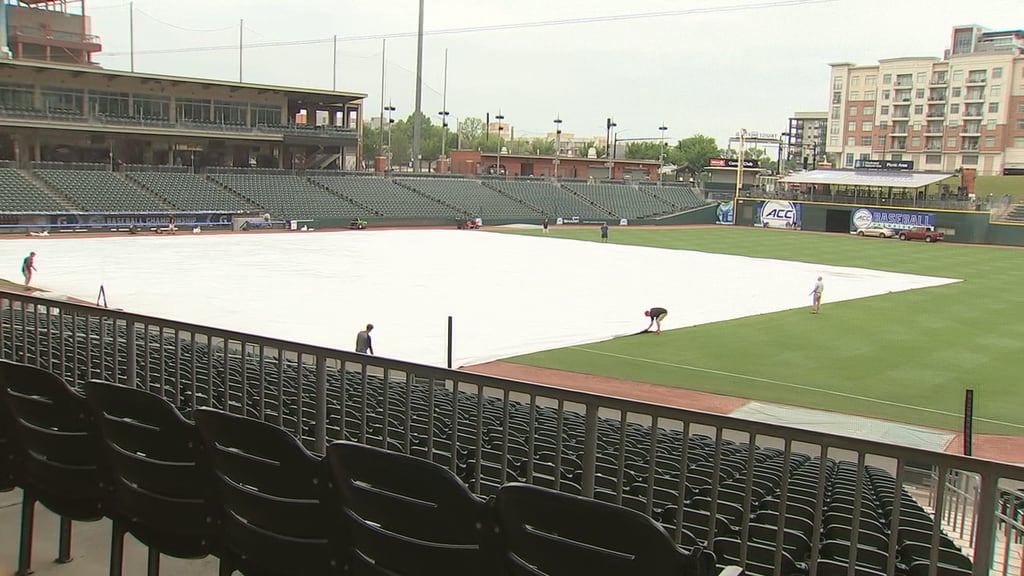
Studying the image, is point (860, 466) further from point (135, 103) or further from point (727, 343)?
point (135, 103)

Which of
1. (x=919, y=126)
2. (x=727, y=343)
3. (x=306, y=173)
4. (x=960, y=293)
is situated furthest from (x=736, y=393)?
(x=919, y=126)

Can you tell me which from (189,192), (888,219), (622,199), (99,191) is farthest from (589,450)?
(622,199)

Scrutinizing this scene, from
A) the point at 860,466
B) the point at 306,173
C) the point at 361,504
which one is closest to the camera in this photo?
the point at 361,504

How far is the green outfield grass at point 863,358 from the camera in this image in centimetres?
1995

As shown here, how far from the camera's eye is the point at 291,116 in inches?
3467

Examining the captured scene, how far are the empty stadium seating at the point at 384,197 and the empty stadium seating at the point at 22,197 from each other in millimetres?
25667

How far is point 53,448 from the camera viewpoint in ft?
14.9

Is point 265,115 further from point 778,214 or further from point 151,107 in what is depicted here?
point 778,214

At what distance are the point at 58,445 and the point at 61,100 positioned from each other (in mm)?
76978

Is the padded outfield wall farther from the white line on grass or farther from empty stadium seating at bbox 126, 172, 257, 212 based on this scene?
the white line on grass

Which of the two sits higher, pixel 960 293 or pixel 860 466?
pixel 860 466

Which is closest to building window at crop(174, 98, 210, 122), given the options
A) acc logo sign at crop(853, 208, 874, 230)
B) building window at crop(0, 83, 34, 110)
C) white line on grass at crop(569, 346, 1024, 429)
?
building window at crop(0, 83, 34, 110)

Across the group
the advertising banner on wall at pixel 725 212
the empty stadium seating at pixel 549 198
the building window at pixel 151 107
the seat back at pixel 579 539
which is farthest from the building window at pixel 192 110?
the seat back at pixel 579 539

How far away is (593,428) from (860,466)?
1.23 metres
